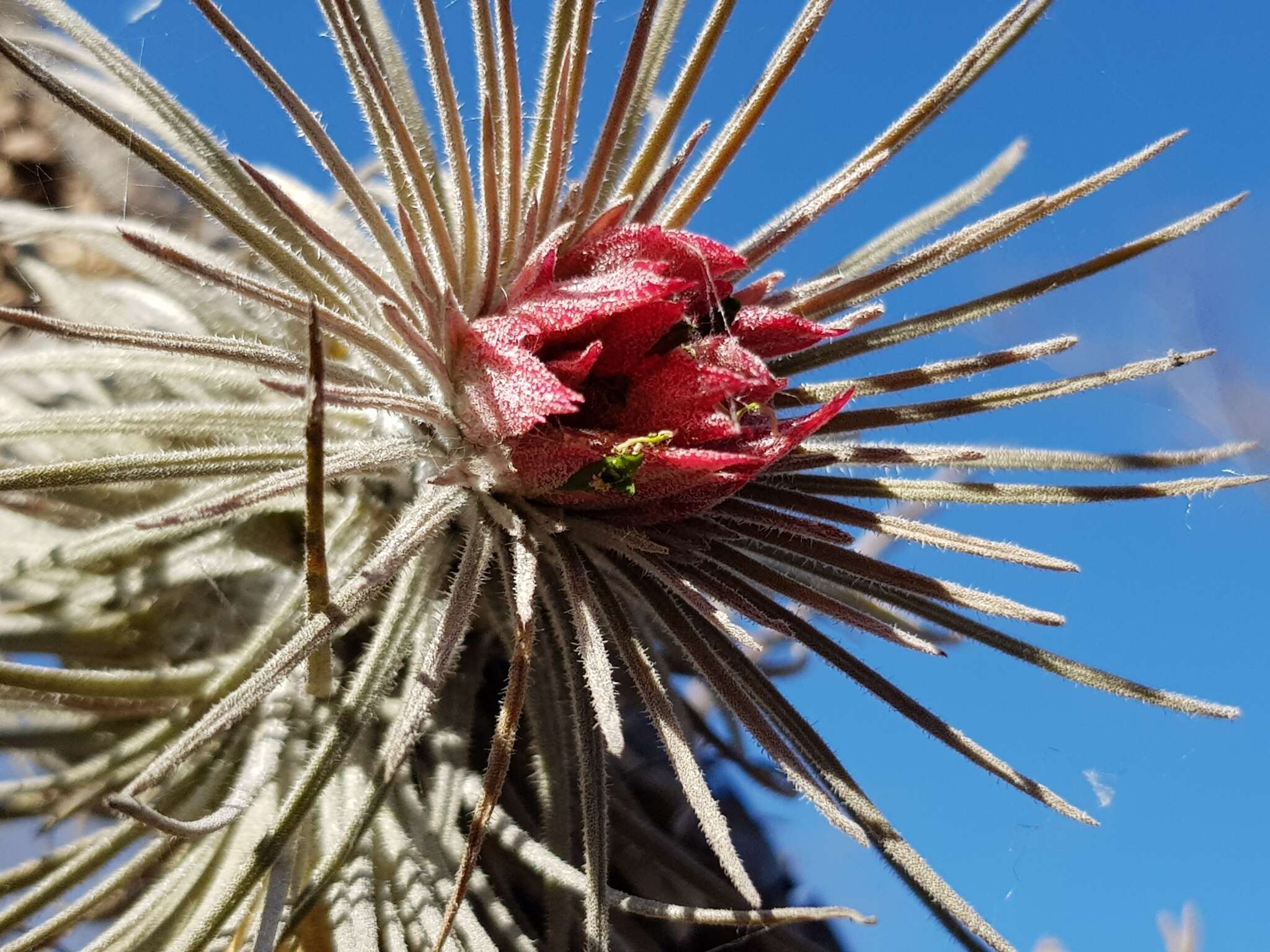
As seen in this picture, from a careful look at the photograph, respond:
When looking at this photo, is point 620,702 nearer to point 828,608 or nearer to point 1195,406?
point 828,608

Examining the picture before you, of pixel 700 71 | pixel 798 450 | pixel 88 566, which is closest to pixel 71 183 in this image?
pixel 88 566

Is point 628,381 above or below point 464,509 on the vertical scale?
above

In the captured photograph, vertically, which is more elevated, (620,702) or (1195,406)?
(1195,406)

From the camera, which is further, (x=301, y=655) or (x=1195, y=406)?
(x=1195, y=406)

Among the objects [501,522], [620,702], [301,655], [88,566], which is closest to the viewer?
[301,655]
